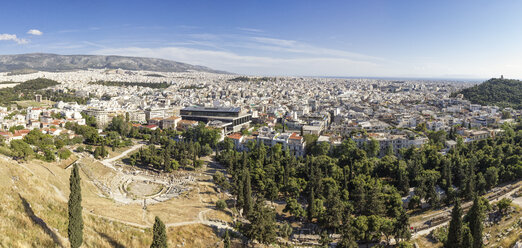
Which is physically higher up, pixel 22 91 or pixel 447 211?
pixel 22 91

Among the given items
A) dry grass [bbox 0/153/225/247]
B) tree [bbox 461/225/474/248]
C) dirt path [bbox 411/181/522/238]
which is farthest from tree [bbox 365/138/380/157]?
dry grass [bbox 0/153/225/247]

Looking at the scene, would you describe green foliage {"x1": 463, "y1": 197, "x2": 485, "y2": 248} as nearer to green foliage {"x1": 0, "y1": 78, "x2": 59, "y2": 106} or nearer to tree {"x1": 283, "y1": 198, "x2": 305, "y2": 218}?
tree {"x1": 283, "y1": 198, "x2": 305, "y2": 218}

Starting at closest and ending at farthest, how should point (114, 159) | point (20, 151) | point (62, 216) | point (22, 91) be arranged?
1. point (62, 216)
2. point (20, 151)
3. point (114, 159)
4. point (22, 91)

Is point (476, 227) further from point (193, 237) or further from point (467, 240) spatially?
point (193, 237)

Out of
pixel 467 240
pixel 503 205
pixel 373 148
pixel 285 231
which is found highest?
pixel 373 148

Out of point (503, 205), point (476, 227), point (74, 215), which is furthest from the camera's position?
point (503, 205)

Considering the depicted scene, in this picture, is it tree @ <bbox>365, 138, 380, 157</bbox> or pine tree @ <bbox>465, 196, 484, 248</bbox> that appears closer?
pine tree @ <bbox>465, 196, 484, 248</bbox>

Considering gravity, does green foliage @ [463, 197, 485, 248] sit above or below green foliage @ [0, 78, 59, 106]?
below

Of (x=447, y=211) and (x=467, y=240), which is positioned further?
(x=447, y=211)

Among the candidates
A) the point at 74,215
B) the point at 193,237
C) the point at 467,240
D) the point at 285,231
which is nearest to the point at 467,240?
the point at 467,240
